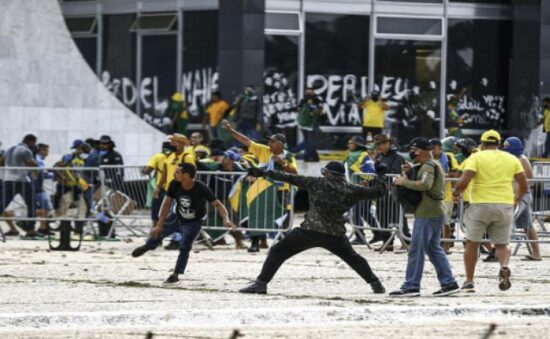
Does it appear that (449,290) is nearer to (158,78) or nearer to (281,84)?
(281,84)

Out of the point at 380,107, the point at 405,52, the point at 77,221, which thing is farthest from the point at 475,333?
the point at 405,52

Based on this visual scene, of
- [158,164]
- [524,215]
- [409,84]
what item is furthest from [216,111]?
[524,215]

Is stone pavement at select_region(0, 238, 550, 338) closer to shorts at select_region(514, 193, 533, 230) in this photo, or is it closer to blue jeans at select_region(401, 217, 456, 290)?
blue jeans at select_region(401, 217, 456, 290)

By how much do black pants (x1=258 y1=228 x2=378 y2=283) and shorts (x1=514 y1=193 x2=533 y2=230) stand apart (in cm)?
502

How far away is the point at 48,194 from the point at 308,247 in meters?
9.97

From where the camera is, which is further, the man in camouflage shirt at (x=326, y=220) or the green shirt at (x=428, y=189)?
the man in camouflage shirt at (x=326, y=220)

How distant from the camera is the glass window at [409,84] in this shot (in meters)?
34.5

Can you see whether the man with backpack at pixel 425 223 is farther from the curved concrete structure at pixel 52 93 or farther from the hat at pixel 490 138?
the curved concrete structure at pixel 52 93

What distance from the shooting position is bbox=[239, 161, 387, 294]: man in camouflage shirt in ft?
51.4

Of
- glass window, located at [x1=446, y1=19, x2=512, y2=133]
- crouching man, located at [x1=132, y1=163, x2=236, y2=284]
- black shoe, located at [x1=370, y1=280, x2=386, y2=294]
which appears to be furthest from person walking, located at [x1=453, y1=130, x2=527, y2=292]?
glass window, located at [x1=446, y1=19, x2=512, y2=133]

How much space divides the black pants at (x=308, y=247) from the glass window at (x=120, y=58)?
788 inches

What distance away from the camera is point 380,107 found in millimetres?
32875

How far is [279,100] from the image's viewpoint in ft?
110

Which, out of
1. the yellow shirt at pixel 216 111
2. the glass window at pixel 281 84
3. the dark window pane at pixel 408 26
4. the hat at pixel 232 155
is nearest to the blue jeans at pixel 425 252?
the hat at pixel 232 155
